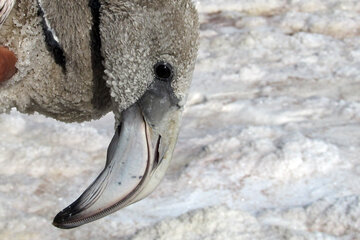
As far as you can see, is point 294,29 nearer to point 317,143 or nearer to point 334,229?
point 317,143

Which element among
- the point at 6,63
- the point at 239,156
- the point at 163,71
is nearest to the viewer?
the point at 163,71

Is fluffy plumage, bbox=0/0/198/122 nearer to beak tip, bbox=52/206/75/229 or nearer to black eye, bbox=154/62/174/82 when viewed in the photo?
black eye, bbox=154/62/174/82

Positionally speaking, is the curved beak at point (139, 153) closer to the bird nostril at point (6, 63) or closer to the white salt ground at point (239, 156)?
the bird nostril at point (6, 63)

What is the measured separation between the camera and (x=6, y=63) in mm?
1894

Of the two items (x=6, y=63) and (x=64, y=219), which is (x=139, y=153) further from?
(x=6, y=63)

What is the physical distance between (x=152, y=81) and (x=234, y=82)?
76.5 inches

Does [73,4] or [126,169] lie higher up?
[73,4]

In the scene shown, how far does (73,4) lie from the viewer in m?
1.87

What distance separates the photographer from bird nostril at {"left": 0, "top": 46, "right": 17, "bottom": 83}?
1886 mm

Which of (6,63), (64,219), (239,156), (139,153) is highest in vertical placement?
(6,63)

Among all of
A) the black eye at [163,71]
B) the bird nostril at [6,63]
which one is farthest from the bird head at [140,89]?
the bird nostril at [6,63]

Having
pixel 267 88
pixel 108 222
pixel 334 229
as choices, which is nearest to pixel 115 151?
pixel 108 222

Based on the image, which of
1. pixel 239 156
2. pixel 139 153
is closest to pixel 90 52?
pixel 139 153

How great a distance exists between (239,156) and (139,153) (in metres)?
1.13
